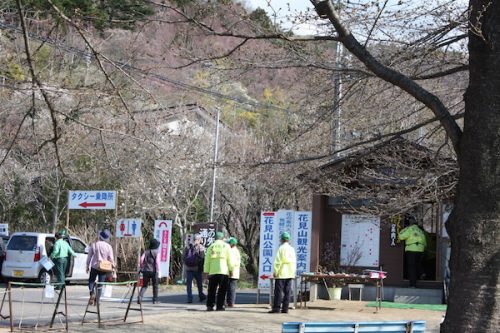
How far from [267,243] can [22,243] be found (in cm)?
943

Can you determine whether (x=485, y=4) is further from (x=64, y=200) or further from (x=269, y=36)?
(x=64, y=200)

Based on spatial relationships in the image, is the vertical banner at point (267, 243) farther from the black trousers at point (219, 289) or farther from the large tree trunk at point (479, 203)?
the large tree trunk at point (479, 203)

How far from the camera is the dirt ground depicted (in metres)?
13.6

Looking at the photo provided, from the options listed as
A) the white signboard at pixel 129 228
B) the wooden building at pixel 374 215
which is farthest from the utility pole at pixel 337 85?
the white signboard at pixel 129 228

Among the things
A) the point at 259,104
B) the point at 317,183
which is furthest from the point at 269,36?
the point at 259,104

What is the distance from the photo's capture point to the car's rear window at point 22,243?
25.6m

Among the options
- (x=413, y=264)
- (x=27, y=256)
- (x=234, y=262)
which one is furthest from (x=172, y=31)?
(x=27, y=256)

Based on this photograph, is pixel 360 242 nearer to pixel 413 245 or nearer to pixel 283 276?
pixel 413 245

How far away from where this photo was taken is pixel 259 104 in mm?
29906

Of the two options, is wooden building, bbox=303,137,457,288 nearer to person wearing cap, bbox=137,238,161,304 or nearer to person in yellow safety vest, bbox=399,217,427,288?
person in yellow safety vest, bbox=399,217,427,288

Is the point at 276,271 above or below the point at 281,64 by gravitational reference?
below

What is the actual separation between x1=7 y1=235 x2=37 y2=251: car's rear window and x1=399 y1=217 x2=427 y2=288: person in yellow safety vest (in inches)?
482

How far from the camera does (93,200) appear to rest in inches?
1011

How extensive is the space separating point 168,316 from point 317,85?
5.83m
